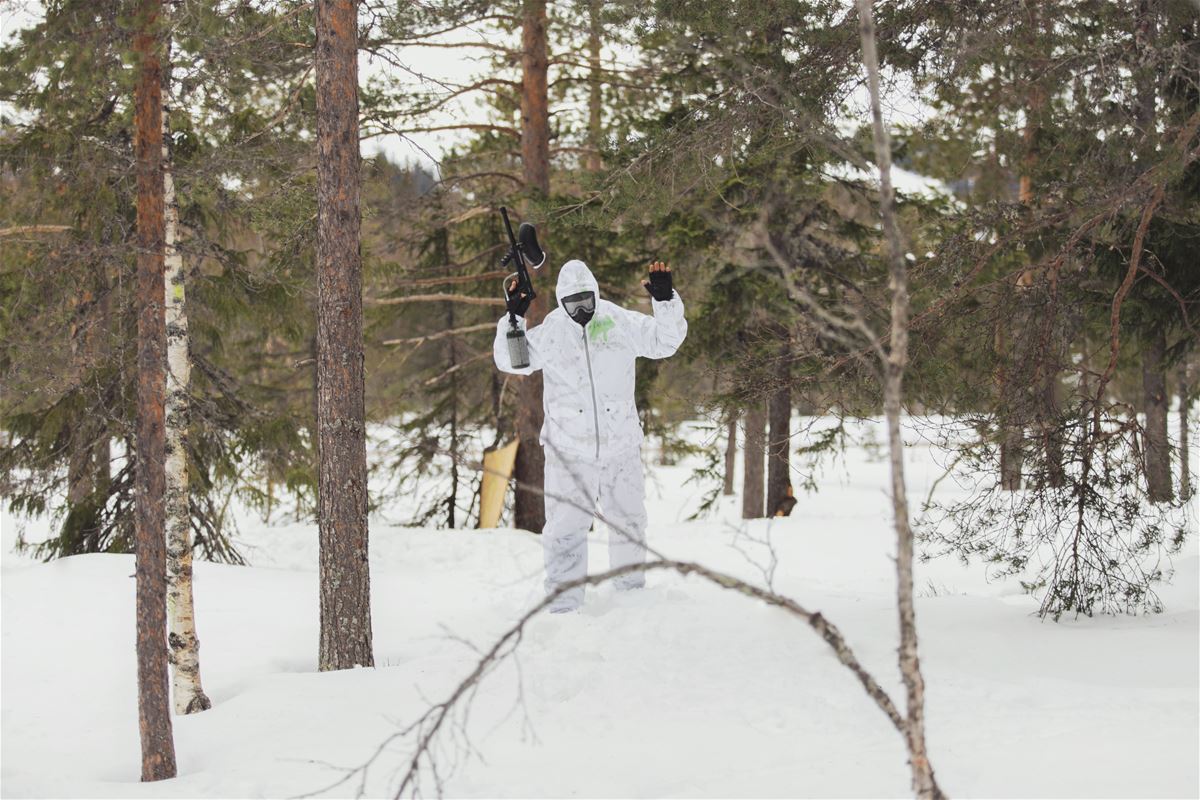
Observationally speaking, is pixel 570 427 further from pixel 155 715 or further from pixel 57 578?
pixel 57 578

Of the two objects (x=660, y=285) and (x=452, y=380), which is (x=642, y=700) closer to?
(x=660, y=285)

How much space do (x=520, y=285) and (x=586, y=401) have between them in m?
0.90

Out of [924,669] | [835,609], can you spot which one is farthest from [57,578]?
[924,669]

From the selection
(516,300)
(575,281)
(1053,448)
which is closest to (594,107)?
(575,281)

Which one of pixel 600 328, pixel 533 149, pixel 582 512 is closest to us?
pixel 600 328

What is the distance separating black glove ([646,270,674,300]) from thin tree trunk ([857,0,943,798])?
396cm

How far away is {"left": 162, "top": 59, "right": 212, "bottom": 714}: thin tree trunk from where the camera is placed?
6160mm

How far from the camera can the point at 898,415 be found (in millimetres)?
2389

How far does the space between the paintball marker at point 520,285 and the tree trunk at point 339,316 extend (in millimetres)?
1038

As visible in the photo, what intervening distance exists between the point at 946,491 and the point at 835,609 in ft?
61.3

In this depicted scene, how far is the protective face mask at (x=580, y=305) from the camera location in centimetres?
676

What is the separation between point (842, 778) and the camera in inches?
161

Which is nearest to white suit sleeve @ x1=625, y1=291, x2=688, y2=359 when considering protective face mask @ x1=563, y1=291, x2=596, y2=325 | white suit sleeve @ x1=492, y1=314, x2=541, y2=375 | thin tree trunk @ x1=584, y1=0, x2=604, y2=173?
protective face mask @ x1=563, y1=291, x2=596, y2=325

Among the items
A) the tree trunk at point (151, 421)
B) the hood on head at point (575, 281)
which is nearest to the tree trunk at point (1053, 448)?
the hood on head at point (575, 281)
